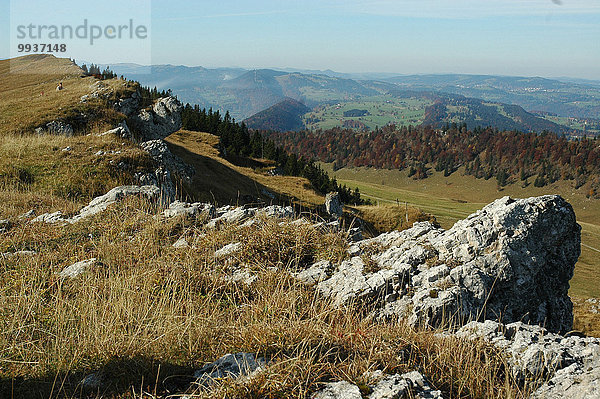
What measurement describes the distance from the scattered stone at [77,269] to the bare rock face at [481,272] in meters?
4.46

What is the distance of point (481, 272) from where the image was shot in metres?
7.31

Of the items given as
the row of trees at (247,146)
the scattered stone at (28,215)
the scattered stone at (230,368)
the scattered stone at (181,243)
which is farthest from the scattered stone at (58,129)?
the row of trees at (247,146)

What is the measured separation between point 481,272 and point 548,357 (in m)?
2.80

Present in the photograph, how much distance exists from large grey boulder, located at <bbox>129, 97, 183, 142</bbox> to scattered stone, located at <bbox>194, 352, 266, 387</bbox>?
111 feet

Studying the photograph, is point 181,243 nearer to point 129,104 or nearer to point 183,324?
point 183,324

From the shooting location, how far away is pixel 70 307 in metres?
5.32

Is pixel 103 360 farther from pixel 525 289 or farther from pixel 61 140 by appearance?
pixel 61 140

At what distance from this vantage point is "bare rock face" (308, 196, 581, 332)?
677 centimetres

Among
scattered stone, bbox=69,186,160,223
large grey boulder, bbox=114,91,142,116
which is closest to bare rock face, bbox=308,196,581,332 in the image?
scattered stone, bbox=69,186,160,223

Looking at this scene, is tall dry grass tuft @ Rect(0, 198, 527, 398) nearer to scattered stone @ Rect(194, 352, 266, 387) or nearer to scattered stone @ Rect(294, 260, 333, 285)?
scattered stone @ Rect(194, 352, 266, 387)

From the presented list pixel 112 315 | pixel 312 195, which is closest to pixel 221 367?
pixel 112 315

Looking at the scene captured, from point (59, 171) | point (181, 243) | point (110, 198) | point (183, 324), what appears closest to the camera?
point (183, 324)

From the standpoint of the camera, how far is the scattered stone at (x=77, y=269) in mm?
6859

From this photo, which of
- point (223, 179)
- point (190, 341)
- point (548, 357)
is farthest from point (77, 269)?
point (223, 179)
